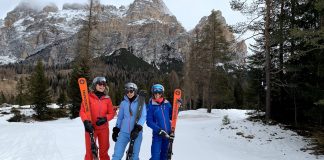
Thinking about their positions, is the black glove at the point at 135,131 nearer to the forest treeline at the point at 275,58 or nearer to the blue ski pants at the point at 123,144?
the blue ski pants at the point at 123,144

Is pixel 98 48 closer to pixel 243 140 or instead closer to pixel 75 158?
pixel 243 140

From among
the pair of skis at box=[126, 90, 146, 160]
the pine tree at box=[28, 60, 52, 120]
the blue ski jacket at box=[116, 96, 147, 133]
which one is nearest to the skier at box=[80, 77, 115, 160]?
the blue ski jacket at box=[116, 96, 147, 133]

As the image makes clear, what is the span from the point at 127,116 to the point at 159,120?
924 mm

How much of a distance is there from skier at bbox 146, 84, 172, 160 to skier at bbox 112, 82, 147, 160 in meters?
0.52

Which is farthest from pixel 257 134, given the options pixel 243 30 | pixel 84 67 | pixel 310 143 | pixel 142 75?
pixel 142 75

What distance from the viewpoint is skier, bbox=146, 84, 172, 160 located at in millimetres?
8320

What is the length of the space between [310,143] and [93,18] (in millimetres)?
29576

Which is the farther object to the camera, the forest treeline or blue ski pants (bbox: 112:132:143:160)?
the forest treeline

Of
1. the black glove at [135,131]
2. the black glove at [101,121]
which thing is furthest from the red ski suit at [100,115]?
the black glove at [135,131]

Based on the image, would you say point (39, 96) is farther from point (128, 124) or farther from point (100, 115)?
point (128, 124)

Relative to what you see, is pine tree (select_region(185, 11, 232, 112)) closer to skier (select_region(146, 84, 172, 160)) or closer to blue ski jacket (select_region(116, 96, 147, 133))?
skier (select_region(146, 84, 172, 160))

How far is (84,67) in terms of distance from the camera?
128 ft

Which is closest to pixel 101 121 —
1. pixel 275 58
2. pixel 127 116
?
pixel 127 116

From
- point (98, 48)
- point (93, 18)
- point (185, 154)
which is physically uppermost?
point (93, 18)
